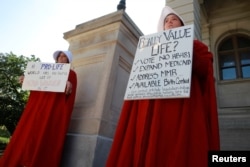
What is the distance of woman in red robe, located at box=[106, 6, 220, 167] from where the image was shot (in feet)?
5.81

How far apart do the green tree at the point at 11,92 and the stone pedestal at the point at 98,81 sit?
25343 millimetres

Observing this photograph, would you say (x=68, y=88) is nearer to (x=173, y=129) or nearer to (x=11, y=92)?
(x=173, y=129)

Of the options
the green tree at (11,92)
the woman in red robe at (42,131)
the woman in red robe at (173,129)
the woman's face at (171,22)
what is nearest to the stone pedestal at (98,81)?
the woman in red robe at (42,131)

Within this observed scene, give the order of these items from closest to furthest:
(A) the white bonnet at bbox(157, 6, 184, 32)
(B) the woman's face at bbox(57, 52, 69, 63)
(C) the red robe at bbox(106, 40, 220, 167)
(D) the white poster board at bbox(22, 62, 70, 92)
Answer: (C) the red robe at bbox(106, 40, 220, 167) → (A) the white bonnet at bbox(157, 6, 184, 32) → (D) the white poster board at bbox(22, 62, 70, 92) → (B) the woman's face at bbox(57, 52, 69, 63)

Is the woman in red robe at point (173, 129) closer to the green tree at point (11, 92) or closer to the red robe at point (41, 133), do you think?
the red robe at point (41, 133)

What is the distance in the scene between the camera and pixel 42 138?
8.79ft

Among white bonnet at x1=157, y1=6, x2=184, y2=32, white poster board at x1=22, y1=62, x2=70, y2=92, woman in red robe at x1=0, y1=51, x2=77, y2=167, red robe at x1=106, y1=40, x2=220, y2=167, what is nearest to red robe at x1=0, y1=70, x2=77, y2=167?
woman in red robe at x1=0, y1=51, x2=77, y2=167

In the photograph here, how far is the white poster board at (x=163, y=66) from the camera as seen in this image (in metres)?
1.94

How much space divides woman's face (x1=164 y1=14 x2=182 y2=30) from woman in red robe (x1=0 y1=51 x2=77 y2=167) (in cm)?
140

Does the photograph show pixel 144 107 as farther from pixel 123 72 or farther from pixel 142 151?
pixel 123 72

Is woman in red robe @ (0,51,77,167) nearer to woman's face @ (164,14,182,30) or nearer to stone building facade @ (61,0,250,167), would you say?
stone building facade @ (61,0,250,167)

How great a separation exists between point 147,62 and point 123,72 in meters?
1.16

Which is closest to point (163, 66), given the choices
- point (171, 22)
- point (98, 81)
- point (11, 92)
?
point (171, 22)

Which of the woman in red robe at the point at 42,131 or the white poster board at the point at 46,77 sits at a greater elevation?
the white poster board at the point at 46,77
